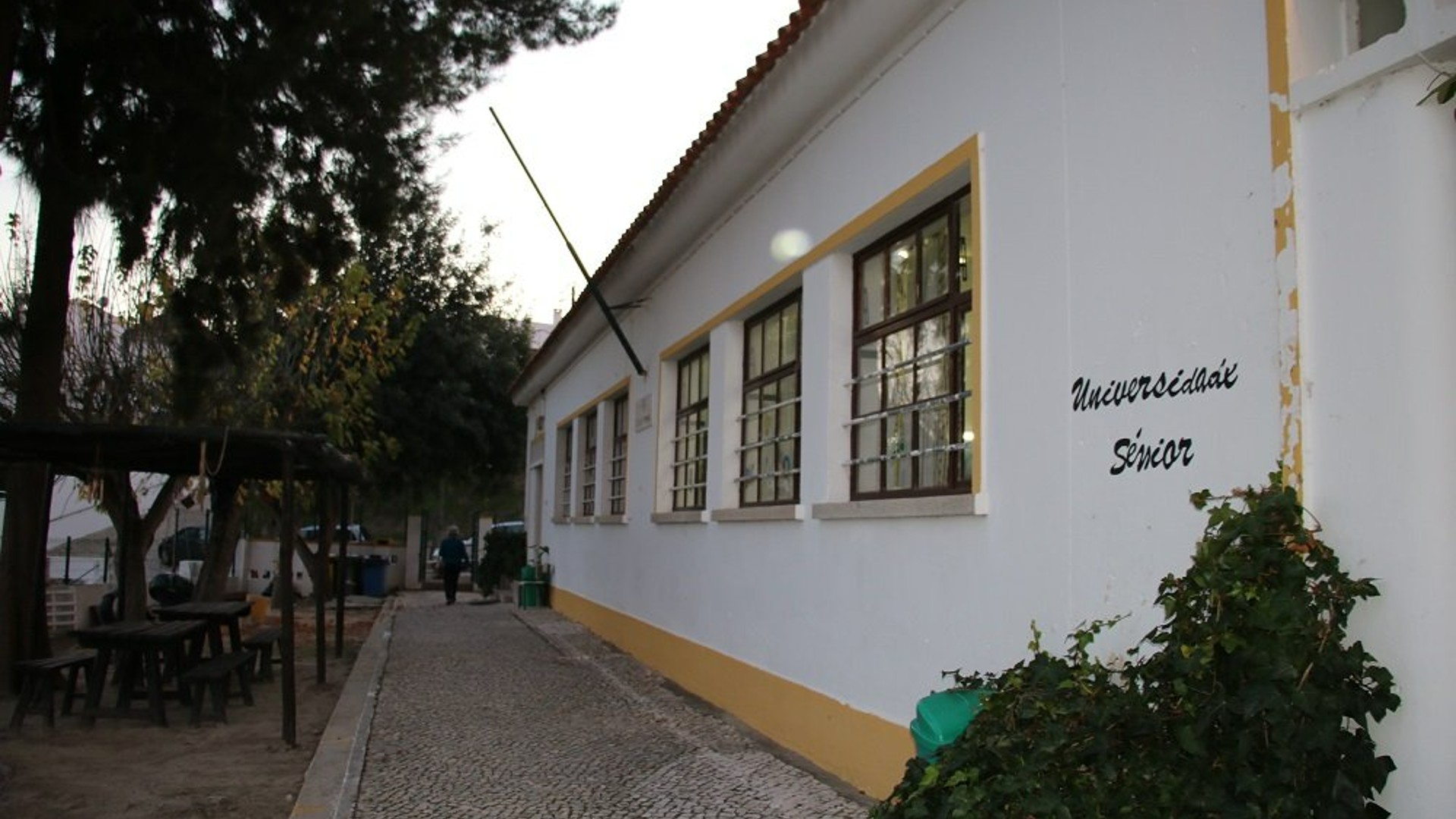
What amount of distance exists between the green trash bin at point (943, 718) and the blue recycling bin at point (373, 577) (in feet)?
62.2

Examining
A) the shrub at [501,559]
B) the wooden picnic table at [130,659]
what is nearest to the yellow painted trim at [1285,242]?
the wooden picnic table at [130,659]

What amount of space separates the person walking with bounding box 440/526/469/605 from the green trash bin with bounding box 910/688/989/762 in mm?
15985

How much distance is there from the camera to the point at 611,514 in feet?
44.0

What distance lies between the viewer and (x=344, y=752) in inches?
265

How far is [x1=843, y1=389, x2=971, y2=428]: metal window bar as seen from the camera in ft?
17.4

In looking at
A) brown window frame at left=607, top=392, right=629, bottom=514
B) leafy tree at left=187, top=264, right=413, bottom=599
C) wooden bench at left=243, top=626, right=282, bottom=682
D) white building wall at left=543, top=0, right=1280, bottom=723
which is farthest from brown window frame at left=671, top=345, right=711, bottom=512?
leafy tree at left=187, top=264, right=413, bottom=599

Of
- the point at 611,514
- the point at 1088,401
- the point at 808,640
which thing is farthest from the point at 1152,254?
the point at 611,514

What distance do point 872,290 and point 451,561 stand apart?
14.4 meters

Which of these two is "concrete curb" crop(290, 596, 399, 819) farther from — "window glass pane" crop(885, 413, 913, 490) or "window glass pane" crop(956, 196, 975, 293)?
"window glass pane" crop(956, 196, 975, 293)

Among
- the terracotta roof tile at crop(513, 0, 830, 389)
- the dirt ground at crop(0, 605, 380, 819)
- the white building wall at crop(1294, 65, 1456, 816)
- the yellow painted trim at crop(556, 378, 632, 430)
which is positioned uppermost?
the terracotta roof tile at crop(513, 0, 830, 389)

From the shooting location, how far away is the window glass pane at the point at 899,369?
5.86m

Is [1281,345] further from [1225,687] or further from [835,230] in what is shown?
[835,230]

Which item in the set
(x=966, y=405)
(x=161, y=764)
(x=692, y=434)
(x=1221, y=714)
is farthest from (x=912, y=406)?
(x=161, y=764)

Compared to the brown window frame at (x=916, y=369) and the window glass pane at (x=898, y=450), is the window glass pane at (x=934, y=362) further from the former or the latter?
the window glass pane at (x=898, y=450)
